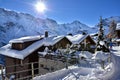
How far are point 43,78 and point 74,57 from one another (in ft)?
33.2

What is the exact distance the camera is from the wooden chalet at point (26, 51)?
27219 mm

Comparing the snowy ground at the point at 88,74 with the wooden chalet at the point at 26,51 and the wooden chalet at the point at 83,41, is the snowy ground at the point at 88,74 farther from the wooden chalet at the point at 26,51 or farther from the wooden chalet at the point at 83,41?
the wooden chalet at the point at 83,41

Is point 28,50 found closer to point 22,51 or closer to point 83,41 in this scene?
point 22,51

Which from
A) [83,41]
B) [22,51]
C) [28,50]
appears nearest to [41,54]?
[28,50]

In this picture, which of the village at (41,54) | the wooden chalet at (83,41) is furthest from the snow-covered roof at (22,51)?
the wooden chalet at (83,41)

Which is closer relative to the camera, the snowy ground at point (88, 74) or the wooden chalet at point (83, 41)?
the snowy ground at point (88, 74)

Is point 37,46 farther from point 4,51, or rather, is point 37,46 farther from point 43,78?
point 43,78

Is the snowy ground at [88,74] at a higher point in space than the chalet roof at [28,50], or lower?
lower

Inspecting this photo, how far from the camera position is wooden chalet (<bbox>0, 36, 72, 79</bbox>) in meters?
27.2

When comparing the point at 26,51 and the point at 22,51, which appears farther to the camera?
the point at 22,51

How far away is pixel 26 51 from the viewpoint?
27859mm

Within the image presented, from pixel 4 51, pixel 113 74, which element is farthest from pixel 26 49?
pixel 113 74

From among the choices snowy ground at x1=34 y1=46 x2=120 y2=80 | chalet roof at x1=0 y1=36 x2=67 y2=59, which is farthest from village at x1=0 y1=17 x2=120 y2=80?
snowy ground at x1=34 y1=46 x2=120 y2=80

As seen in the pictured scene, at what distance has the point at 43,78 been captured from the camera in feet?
36.7
